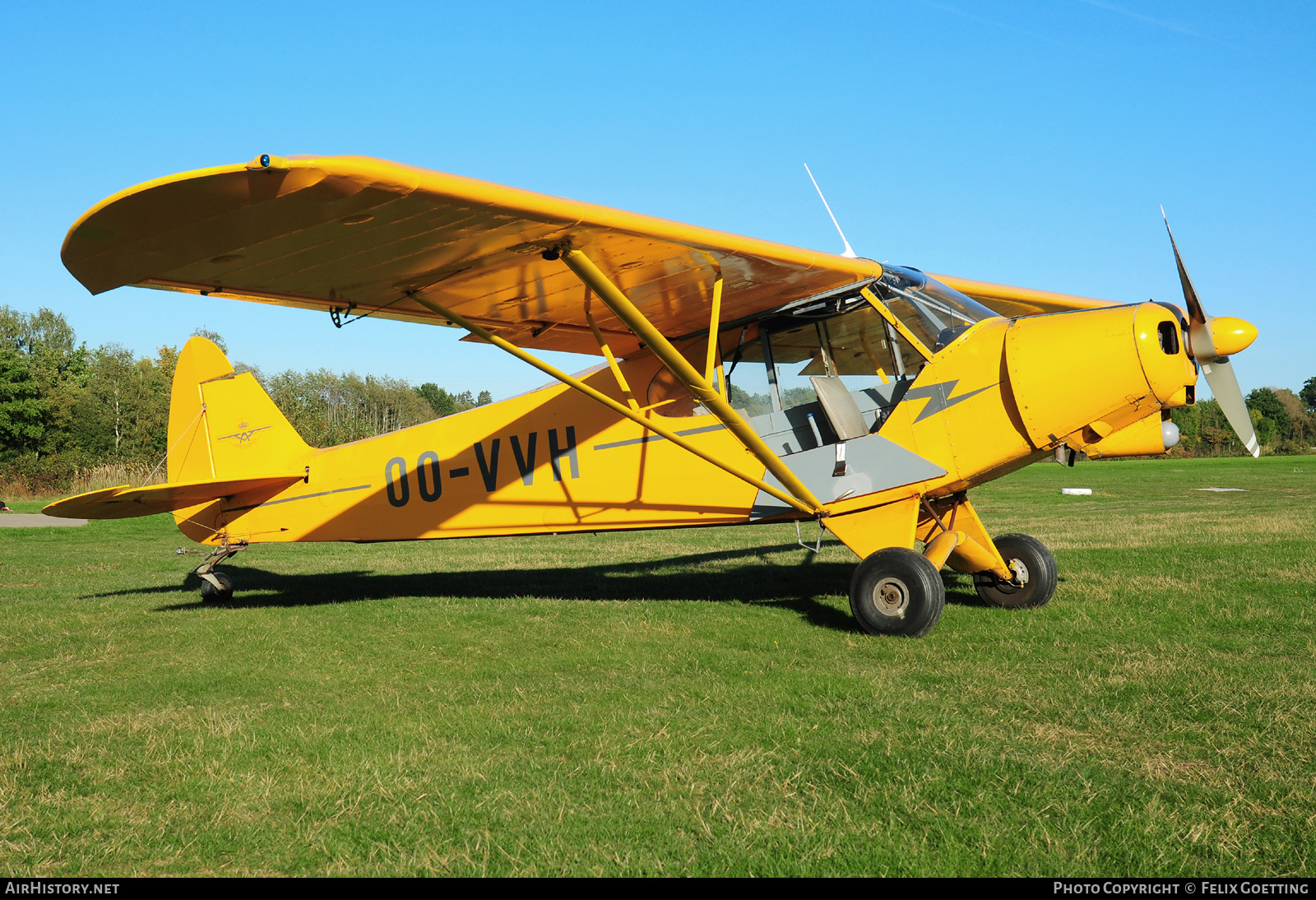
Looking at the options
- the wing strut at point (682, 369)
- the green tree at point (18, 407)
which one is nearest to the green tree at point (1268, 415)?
the wing strut at point (682, 369)

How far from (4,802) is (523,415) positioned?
547 cm

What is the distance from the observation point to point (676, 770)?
11.8ft

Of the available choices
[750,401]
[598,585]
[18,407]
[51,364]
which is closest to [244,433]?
[598,585]

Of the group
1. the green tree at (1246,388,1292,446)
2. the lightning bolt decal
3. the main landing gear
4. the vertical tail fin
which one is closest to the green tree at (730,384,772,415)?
the lightning bolt decal

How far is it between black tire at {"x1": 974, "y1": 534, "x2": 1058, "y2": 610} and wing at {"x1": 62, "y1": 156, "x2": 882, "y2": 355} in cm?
265

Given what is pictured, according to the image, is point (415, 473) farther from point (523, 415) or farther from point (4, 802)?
point (4, 802)

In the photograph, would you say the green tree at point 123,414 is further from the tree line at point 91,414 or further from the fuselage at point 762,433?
the fuselage at point 762,433

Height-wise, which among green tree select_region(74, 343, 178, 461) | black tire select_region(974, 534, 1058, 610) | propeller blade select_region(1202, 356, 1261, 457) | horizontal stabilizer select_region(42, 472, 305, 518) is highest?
green tree select_region(74, 343, 178, 461)

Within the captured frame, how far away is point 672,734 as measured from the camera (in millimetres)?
4078

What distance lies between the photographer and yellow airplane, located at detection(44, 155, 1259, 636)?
5.01 m

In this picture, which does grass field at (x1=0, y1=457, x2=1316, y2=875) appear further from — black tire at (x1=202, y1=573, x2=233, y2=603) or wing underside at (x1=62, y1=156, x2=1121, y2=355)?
wing underside at (x1=62, y1=156, x2=1121, y2=355)

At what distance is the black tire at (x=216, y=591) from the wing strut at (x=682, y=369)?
5330 mm

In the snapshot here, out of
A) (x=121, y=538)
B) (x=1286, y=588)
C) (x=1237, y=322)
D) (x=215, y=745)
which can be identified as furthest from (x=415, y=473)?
(x=121, y=538)
